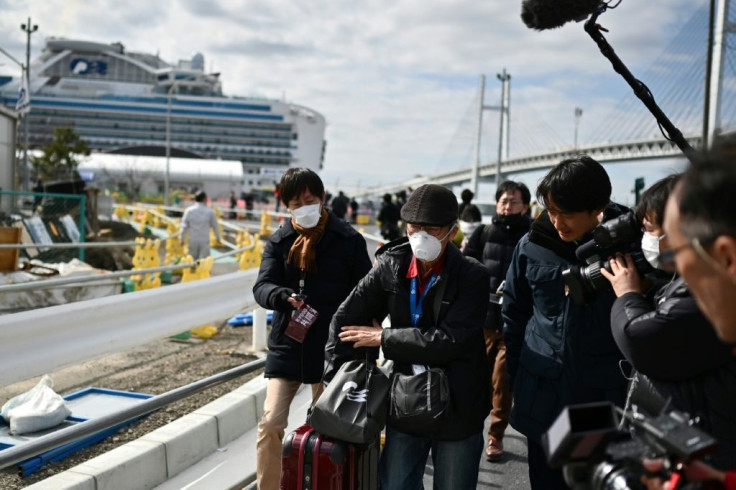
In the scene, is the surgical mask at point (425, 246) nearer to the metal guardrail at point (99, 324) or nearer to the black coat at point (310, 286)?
the black coat at point (310, 286)

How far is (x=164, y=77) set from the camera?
11862 cm

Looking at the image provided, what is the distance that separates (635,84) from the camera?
3.22 m

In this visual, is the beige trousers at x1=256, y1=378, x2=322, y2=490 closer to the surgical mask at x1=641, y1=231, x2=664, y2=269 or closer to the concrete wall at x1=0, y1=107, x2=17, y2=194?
the surgical mask at x1=641, y1=231, x2=664, y2=269

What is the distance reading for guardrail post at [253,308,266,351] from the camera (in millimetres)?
6891

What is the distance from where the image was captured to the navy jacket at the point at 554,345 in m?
2.86

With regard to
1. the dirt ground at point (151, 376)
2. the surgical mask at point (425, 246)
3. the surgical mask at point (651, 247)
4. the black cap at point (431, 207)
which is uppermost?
the black cap at point (431, 207)

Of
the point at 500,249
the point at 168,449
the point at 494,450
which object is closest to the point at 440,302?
the point at 168,449

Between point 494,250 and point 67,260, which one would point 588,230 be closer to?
point 494,250

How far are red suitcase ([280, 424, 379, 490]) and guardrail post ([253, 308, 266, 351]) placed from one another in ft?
12.9

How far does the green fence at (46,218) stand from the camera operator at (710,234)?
37.7ft

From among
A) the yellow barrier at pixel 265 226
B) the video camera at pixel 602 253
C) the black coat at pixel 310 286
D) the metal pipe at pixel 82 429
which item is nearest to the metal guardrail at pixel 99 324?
the metal pipe at pixel 82 429

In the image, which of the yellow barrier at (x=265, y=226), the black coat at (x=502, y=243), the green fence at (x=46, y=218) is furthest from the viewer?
the yellow barrier at (x=265, y=226)

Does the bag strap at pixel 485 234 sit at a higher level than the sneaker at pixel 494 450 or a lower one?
higher

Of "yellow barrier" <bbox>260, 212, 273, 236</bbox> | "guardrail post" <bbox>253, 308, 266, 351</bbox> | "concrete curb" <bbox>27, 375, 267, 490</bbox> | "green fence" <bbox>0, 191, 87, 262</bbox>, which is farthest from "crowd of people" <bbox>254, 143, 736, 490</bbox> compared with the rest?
"yellow barrier" <bbox>260, 212, 273, 236</bbox>
